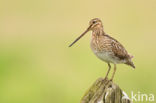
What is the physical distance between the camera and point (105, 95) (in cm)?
526

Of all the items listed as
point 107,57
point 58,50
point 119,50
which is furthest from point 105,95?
point 58,50

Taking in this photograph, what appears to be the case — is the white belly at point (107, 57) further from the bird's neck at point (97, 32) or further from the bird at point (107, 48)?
the bird's neck at point (97, 32)

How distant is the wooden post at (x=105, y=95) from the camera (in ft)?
17.1

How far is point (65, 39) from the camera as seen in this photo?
50.8ft

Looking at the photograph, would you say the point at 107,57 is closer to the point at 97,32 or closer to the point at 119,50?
the point at 119,50

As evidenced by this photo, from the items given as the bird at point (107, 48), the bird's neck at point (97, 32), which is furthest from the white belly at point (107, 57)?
the bird's neck at point (97, 32)

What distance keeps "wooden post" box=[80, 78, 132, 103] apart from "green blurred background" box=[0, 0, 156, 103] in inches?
183

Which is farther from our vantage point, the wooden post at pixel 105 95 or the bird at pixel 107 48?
the bird at pixel 107 48

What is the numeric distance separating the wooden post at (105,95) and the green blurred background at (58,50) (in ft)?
15.3

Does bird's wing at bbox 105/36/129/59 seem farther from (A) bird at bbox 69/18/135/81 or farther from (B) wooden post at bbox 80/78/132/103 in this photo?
(B) wooden post at bbox 80/78/132/103

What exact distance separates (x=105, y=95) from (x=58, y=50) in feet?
27.3

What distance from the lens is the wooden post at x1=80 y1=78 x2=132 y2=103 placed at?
5.23 metres

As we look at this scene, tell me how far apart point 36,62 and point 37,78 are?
114 cm

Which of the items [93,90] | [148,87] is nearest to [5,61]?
[148,87]
